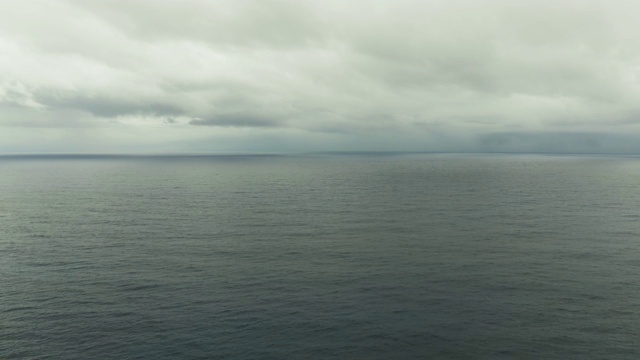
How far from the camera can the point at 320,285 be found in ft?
221

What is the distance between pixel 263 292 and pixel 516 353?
116 ft

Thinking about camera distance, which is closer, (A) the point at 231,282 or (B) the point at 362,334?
(B) the point at 362,334

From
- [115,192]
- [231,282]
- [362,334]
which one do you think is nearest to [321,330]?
[362,334]

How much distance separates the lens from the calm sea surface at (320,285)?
163 feet

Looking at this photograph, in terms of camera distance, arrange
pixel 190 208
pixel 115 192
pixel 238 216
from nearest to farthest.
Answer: pixel 238 216
pixel 190 208
pixel 115 192

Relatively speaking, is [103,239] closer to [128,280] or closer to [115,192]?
[128,280]

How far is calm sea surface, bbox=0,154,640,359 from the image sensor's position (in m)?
49.5

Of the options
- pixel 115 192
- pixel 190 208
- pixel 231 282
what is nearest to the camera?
pixel 231 282

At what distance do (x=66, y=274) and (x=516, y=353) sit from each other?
7014cm

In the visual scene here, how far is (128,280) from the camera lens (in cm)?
6944

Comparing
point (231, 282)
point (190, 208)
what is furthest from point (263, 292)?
point (190, 208)

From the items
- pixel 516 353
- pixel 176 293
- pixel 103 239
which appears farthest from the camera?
pixel 103 239

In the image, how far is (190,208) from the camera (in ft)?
463

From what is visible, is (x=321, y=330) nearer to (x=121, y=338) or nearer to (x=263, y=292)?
(x=263, y=292)
